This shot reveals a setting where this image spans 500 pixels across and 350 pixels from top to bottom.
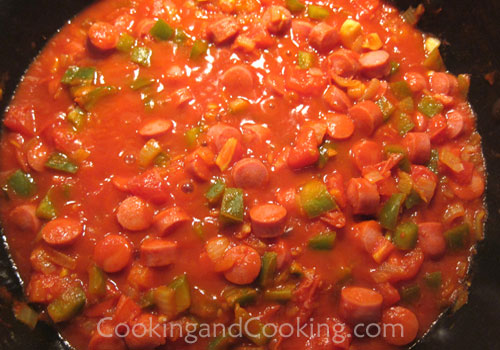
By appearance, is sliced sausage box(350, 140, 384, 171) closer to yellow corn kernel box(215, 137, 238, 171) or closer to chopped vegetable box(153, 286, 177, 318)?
yellow corn kernel box(215, 137, 238, 171)

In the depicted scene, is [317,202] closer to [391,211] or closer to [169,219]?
[391,211]

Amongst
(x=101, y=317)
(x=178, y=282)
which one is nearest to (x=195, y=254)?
(x=178, y=282)

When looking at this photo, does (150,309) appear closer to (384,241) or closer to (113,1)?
(384,241)

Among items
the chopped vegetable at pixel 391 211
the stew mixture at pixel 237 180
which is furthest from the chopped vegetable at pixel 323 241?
the chopped vegetable at pixel 391 211

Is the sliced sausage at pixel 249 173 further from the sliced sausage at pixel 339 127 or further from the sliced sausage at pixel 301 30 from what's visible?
the sliced sausage at pixel 301 30

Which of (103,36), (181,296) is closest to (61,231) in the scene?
(181,296)
